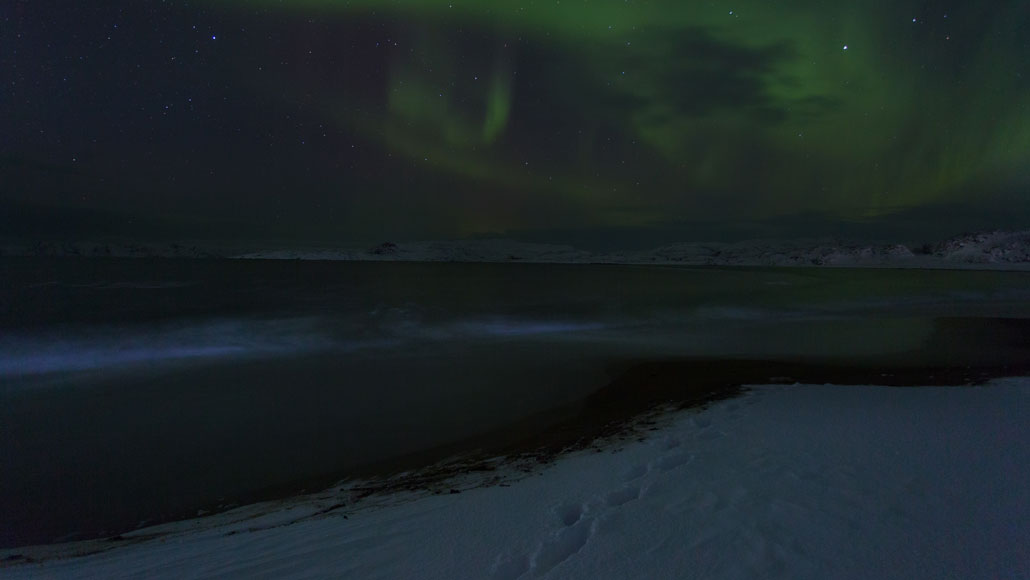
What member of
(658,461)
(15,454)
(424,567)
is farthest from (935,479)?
(15,454)

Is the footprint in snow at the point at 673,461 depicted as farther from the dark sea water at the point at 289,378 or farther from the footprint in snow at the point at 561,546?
the dark sea water at the point at 289,378

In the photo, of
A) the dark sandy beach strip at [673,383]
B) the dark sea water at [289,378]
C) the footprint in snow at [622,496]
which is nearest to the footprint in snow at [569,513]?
the footprint in snow at [622,496]

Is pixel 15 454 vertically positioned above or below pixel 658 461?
below

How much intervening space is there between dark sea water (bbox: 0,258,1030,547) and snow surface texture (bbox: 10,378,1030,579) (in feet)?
6.72

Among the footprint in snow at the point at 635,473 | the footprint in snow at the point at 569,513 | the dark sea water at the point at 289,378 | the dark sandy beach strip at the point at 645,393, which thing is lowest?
the dark sea water at the point at 289,378

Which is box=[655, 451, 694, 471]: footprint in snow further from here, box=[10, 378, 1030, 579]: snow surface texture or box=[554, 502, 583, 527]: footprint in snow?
box=[554, 502, 583, 527]: footprint in snow

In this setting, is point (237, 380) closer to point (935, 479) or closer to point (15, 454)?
point (15, 454)

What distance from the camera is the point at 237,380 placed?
13977mm

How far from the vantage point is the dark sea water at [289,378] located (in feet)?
23.1

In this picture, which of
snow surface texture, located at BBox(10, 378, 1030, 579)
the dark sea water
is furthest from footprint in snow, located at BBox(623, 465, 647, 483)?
the dark sea water

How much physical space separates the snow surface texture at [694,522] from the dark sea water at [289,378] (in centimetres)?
205

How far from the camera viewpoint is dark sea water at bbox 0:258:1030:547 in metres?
7.03

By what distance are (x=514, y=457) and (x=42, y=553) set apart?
488 centimetres

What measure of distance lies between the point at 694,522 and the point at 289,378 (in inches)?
496
